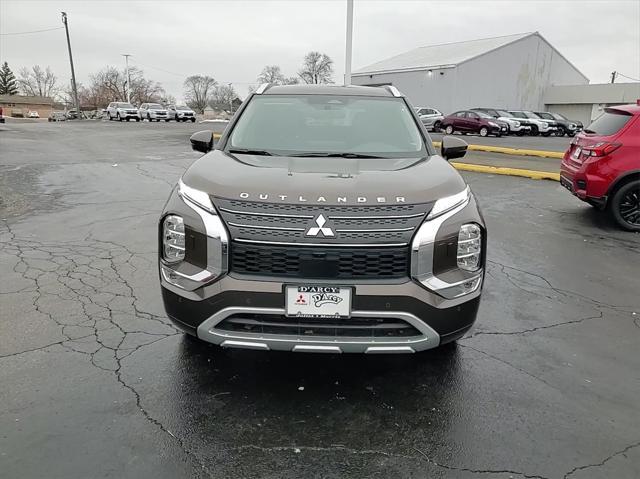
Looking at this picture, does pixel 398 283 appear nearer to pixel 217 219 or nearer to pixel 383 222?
pixel 383 222

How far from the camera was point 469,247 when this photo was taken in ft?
9.21

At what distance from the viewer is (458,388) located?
9.94ft

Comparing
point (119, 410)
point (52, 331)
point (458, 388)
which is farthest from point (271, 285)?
point (52, 331)

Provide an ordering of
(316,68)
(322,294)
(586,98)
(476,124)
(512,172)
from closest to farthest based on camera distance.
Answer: (322,294)
(512,172)
(476,124)
(586,98)
(316,68)

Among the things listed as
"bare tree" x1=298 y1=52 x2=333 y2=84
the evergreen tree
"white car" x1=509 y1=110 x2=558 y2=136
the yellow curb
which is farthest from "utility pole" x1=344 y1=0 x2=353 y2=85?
the evergreen tree

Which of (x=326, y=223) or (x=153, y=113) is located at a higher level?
(x=326, y=223)

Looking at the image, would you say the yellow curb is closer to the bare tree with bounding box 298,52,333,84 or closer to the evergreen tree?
the bare tree with bounding box 298,52,333,84

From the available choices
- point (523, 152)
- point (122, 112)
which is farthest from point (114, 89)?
point (523, 152)

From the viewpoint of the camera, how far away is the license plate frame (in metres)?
2.58

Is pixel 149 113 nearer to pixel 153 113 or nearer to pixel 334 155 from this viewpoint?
pixel 153 113

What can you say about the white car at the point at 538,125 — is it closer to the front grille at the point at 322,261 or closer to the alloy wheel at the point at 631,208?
the alloy wheel at the point at 631,208

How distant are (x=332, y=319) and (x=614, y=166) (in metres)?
6.01

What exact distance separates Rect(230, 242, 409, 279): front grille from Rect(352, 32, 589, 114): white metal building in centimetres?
3900

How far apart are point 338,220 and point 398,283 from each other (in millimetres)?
464
